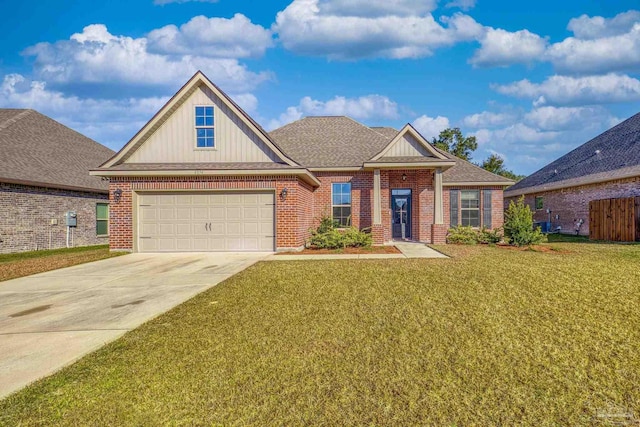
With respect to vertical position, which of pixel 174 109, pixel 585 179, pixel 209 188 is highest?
pixel 174 109

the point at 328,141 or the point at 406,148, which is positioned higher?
the point at 328,141

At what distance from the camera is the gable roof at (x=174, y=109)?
41.5 ft

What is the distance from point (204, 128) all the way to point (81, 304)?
28.0 feet

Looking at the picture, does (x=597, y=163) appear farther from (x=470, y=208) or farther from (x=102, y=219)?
(x=102, y=219)

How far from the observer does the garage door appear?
42.1ft

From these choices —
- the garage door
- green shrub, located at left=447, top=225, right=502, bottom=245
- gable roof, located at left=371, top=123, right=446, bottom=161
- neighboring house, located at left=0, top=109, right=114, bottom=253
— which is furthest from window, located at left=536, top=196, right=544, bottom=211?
neighboring house, located at left=0, top=109, right=114, bottom=253

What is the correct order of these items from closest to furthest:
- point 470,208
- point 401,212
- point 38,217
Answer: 1. point 38,217
2. point 470,208
3. point 401,212

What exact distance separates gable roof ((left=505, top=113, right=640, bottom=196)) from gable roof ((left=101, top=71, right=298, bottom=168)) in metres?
16.6

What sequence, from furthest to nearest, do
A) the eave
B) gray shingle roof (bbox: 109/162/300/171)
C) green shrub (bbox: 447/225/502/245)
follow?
green shrub (bbox: 447/225/502/245) < gray shingle roof (bbox: 109/162/300/171) < the eave

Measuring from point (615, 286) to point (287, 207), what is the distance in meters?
9.28

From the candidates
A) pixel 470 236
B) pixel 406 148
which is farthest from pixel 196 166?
pixel 470 236

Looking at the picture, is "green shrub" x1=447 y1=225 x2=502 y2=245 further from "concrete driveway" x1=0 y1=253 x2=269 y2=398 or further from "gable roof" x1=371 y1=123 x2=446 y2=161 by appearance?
"concrete driveway" x1=0 y1=253 x2=269 y2=398

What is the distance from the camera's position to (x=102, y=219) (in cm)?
1858

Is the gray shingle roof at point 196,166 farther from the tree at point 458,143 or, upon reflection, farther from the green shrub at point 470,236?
the tree at point 458,143
